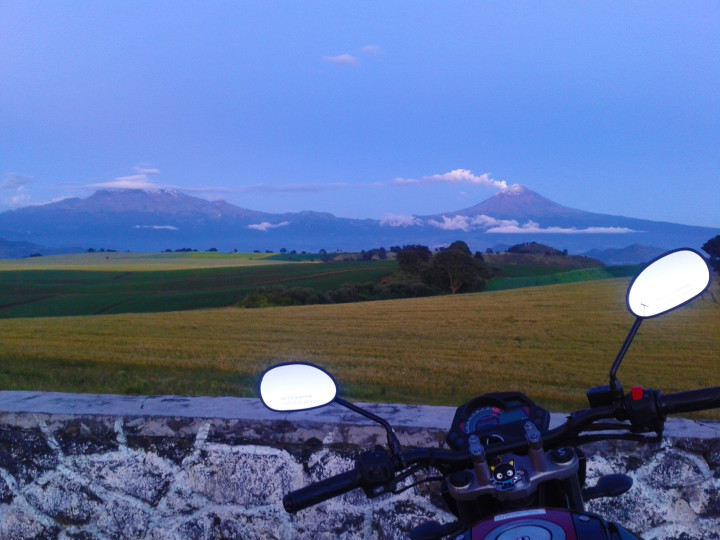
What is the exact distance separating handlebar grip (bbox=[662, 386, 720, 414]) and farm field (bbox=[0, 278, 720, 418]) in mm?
2420

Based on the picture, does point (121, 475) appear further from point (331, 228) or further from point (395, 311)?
point (331, 228)

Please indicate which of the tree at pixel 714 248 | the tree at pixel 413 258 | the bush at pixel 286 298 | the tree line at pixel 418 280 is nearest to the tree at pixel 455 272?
the tree line at pixel 418 280

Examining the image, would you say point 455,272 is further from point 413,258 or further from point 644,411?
point 644,411

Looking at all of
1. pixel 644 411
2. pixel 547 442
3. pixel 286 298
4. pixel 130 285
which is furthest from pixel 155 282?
pixel 644 411

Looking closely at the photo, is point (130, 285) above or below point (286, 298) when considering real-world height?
below

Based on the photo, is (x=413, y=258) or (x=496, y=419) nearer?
(x=496, y=419)

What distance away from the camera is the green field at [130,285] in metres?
10.6

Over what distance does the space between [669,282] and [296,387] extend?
0.95 metres

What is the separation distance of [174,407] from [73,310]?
11.8 m

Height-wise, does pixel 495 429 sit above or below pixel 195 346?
above

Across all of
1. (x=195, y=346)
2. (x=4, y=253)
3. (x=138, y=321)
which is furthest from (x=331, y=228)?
(x=195, y=346)

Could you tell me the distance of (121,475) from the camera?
2.59m

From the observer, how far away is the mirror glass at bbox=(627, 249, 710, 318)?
1338 mm

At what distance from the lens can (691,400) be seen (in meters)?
1.25
